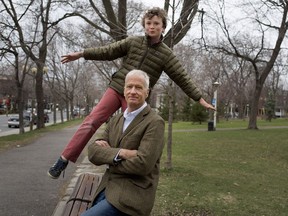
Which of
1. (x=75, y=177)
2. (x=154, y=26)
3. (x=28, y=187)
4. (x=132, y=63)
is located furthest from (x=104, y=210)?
(x=75, y=177)

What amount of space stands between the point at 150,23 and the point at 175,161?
7.35 metres

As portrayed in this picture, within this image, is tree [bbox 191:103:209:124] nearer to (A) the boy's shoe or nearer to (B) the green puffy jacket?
(B) the green puffy jacket

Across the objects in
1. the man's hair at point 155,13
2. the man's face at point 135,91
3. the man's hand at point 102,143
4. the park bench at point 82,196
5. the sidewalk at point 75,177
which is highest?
the man's hair at point 155,13

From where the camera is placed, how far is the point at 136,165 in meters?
2.86

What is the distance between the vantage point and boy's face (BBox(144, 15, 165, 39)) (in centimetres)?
354

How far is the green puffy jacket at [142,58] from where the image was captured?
12.1 feet

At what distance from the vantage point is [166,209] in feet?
18.2

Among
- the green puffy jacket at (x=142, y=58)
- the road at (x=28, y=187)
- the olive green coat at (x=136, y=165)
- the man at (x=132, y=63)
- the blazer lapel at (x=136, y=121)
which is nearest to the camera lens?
the olive green coat at (x=136, y=165)

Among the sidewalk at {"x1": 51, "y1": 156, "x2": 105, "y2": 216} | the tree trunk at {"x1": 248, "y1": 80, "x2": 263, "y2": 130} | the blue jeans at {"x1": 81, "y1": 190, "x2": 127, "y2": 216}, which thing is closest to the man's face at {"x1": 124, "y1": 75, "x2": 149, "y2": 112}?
the blue jeans at {"x1": 81, "y1": 190, "x2": 127, "y2": 216}

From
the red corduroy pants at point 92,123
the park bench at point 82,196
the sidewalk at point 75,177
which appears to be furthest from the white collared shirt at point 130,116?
the sidewalk at point 75,177

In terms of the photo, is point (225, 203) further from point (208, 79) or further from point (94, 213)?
point (208, 79)

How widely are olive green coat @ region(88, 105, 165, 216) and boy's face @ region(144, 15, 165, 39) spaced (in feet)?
2.83

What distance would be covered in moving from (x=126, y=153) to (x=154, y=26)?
51.6 inches

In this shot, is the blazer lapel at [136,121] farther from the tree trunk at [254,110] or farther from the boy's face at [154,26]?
the tree trunk at [254,110]
